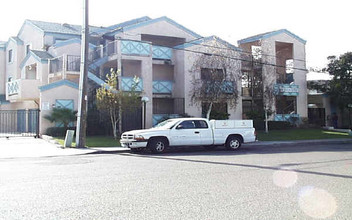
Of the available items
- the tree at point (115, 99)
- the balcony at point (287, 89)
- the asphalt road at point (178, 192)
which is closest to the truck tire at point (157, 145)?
the asphalt road at point (178, 192)

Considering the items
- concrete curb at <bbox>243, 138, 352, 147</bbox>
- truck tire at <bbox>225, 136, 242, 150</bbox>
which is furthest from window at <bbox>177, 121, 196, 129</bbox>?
concrete curb at <bbox>243, 138, 352, 147</bbox>

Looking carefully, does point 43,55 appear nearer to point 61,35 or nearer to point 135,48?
point 61,35

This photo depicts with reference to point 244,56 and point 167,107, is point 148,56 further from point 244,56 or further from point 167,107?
point 244,56

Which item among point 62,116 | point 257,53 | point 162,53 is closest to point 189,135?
point 62,116

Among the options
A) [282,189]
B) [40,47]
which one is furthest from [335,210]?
[40,47]

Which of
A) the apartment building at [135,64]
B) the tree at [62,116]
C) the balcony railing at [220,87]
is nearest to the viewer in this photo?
the tree at [62,116]

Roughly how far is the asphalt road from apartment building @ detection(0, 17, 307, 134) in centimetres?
1457

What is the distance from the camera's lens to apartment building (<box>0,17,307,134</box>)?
24.7 meters

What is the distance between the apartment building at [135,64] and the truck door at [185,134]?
9.15 meters

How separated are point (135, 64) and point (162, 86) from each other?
275 centimetres

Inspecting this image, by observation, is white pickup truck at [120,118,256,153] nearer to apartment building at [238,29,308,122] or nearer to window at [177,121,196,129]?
window at [177,121,196,129]

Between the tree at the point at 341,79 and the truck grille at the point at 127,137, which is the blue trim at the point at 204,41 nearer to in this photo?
the tree at the point at 341,79

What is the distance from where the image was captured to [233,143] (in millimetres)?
16828

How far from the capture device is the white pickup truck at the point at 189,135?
1524cm
